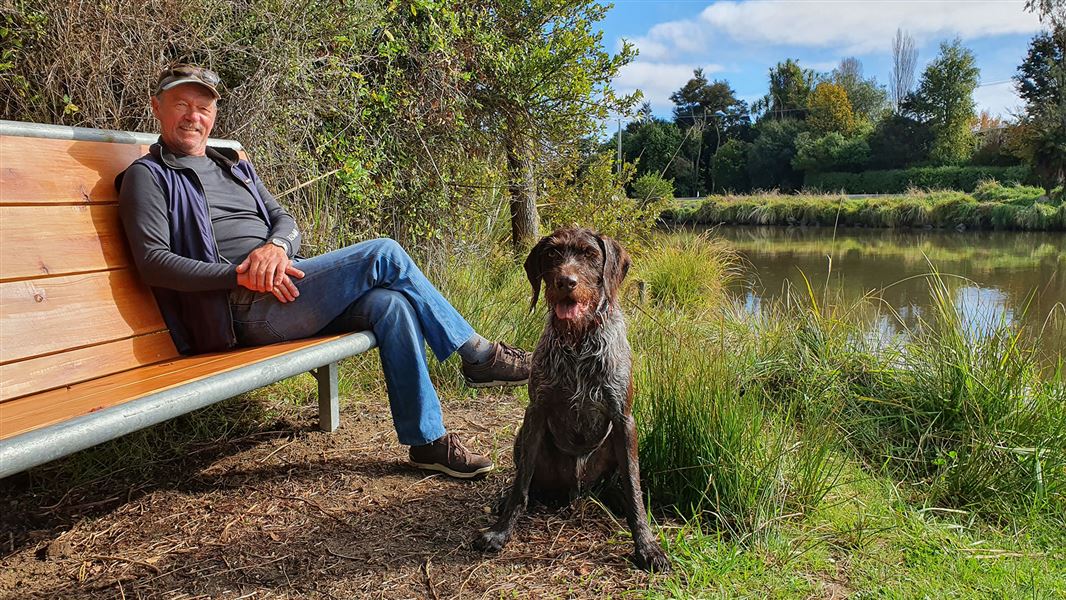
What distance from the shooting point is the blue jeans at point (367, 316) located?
272 cm

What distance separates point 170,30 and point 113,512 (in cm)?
256

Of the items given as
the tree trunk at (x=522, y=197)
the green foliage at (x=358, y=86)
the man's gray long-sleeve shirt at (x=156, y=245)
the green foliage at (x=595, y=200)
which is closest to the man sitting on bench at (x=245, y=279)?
the man's gray long-sleeve shirt at (x=156, y=245)

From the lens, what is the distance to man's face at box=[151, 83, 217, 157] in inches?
106

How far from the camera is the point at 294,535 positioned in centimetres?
241

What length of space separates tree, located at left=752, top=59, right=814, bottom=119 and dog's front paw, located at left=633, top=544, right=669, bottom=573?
169 ft

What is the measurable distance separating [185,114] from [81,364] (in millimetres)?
1104

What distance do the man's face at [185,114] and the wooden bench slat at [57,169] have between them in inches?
8.6

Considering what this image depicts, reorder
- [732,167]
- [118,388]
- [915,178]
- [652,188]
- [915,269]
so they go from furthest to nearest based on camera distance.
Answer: [732,167] → [915,178] → [915,269] → [652,188] → [118,388]

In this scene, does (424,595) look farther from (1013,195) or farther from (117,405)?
(1013,195)

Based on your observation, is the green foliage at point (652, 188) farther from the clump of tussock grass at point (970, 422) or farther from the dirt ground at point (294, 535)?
the dirt ground at point (294, 535)

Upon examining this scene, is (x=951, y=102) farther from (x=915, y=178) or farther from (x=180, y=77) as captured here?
(x=180, y=77)

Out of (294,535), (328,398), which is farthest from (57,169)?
(294,535)

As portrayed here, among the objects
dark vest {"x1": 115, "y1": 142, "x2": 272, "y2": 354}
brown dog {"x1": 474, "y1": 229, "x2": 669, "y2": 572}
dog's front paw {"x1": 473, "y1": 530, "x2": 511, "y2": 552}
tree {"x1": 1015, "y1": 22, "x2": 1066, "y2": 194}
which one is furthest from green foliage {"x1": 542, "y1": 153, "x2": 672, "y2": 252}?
tree {"x1": 1015, "y1": 22, "x2": 1066, "y2": 194}

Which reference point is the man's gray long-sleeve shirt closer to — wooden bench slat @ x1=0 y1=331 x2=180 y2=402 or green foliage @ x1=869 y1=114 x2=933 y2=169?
wooden bench slat @ x1=0 y1=331 x2=180 y2=402
